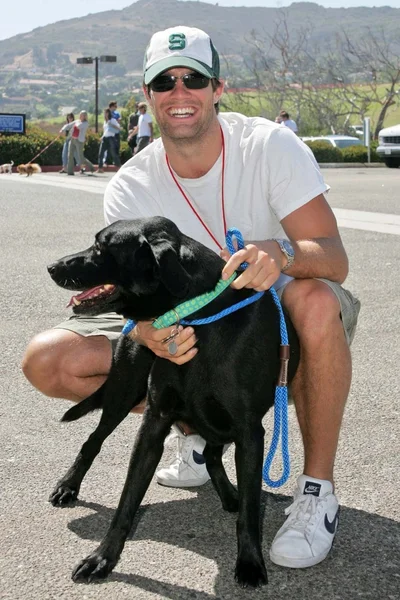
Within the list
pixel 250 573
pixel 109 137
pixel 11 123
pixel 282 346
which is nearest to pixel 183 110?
pixel 282 346

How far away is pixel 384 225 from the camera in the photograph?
35.9 feet

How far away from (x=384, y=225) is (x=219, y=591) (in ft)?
28.7

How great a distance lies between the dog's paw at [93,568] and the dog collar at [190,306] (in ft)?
2.40

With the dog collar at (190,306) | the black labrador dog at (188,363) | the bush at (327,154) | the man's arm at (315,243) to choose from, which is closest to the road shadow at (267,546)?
the black labrador dog at (188,363)

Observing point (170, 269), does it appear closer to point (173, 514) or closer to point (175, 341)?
point (175, 341)

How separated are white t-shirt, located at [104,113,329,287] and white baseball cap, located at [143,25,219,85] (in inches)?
11.0

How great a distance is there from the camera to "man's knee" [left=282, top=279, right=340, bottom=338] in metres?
3.04

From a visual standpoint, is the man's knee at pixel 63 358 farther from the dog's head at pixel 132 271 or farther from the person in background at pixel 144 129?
the person in background at pixel 144 129

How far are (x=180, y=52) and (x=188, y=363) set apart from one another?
1.25 metres

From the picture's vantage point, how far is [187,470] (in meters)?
3.49

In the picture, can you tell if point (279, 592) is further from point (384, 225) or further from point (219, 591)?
point (384, 225)

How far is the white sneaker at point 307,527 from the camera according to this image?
282cm

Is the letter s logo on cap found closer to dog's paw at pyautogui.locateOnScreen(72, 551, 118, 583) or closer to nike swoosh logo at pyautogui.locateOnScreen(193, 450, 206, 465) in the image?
nike swoosh logo at pyautogui.locateOnScreen(193, 450, 206, 465)

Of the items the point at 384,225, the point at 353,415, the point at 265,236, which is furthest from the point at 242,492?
the point at 384,225
